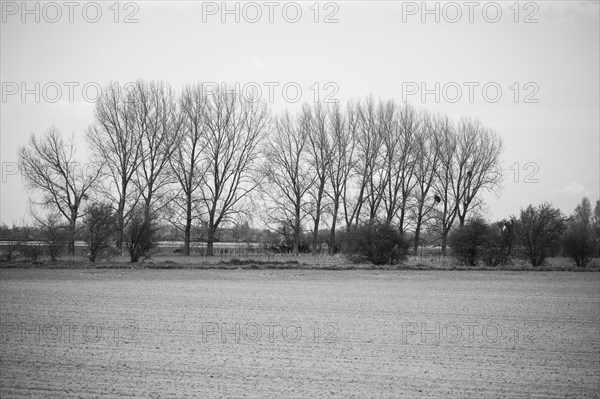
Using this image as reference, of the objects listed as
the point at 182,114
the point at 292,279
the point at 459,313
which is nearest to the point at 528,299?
the point at 459,313

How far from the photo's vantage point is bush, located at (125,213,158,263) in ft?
123

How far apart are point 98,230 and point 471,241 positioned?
2475cm

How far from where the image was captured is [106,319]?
15227 millimetres

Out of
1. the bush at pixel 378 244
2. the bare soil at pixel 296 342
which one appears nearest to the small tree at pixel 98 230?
the bare soil at pixel 296 342

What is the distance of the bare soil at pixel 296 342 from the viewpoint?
9.45 m

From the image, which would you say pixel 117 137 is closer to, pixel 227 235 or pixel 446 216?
pixel 227 235

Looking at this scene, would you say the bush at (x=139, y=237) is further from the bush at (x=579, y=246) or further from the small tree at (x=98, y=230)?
the bush at (x=579, y=246)

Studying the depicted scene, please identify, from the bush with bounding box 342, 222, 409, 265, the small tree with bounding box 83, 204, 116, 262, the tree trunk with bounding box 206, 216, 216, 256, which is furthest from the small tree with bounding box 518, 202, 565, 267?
the small tree with bounding box 83, 204, 116, 262

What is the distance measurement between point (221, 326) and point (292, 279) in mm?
13844

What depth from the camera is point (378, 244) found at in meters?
37.3

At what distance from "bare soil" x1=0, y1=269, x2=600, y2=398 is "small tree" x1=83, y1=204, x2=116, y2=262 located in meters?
13.4

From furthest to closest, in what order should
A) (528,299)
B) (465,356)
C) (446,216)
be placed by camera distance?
(446,216) → (528,299) → (465,356)

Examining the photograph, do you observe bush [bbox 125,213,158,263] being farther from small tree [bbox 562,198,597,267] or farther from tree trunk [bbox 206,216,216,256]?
small tree [bbox 562,198,597,267]

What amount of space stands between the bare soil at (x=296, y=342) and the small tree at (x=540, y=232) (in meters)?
16.6
